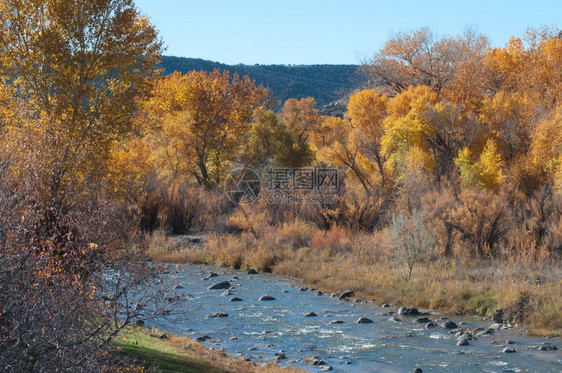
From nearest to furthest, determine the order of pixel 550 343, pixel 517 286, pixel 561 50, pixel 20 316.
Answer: pixel 20 316 → pixel 550 343 → pixel 517 286 → pixel 561 50

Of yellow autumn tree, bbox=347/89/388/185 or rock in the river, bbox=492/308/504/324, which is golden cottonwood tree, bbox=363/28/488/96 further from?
rock in the river, bbox=492/308/504/324

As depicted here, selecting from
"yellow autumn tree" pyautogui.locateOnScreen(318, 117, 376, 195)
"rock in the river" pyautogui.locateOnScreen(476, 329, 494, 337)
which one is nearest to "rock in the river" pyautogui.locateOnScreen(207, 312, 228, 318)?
"rock in the river" pyautogui.locateOnScreen(476, 329, 494, 337)

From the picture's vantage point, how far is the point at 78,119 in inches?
627

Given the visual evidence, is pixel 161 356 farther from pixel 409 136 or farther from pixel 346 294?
pixel 409 136

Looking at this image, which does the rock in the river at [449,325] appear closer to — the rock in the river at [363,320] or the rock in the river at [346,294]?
the rock in the river at [363,320]

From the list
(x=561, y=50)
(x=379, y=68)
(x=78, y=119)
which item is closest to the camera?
(x=78, y=119)

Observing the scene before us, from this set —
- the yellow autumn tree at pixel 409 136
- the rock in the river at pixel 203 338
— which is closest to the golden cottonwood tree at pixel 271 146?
the yellow autumn tree at pixel 409 136

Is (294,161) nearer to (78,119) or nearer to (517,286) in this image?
(78,119)

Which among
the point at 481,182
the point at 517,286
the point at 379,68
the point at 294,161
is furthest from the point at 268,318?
the point at 379,68

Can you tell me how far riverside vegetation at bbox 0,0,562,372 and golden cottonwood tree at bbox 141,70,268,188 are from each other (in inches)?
5.1

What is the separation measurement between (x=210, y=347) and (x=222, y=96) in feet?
104

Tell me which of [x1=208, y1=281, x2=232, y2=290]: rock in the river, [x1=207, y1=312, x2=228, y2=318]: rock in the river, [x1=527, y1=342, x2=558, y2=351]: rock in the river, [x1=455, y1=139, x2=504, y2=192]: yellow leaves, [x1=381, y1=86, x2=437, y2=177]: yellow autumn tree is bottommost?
[x1=208, y1=281, x2=232, y2=290]: rock in the river

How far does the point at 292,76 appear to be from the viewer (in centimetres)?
11531

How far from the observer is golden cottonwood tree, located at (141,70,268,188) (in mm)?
37719
